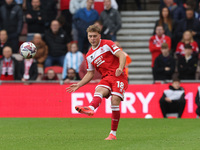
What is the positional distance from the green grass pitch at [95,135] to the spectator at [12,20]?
541 cm

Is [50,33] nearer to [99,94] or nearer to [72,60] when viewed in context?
[72,60]

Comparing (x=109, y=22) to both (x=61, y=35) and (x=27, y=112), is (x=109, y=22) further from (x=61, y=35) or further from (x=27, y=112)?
(x=27, y=112)

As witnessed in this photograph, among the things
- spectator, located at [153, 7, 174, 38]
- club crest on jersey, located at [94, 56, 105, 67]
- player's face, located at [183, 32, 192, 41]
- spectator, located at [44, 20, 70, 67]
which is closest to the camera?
club crest on jersey, located at [94, 56, 105, 67]

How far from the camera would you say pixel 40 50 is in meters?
17.7

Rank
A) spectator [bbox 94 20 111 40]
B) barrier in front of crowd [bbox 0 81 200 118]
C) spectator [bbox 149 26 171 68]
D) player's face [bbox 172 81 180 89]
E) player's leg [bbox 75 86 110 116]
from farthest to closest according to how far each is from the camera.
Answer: spectator [bbox 149 26 171 68] < spectator [bbox 94 20 111 40] < barrier in front of crowd [bbox 0 81 200 118] < player's face [bbox 172 81 180 89] < player's leg [bbox 75 86 110 116]

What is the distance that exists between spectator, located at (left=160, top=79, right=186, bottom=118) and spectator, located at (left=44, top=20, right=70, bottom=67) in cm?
413

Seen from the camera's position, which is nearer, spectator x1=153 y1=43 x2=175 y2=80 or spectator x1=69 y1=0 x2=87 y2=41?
spectator x1=153 y1=43 x2=175 y2=80

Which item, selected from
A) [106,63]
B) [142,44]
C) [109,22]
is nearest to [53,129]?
[106,63]

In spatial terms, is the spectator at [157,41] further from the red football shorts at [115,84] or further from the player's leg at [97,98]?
the player's leg at [97,98]

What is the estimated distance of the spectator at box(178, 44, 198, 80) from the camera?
16.6m

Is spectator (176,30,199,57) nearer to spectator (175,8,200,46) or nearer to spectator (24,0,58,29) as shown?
spectator (175,8,200,46)

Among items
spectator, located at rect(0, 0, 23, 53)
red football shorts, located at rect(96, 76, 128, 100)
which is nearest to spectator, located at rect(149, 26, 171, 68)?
spectator, located at rect(0, 0, 23, 53)

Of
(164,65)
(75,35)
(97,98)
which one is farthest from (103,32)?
(97,98)

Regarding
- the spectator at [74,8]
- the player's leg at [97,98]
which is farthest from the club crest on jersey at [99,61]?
the spectator at [74,8]
